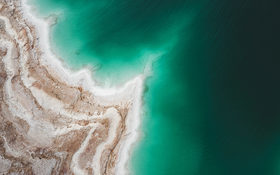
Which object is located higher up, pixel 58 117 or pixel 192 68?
pixel 192 68

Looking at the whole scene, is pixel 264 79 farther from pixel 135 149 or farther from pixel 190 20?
pixel 135 149

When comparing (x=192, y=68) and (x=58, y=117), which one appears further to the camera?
(x=192, y=68)

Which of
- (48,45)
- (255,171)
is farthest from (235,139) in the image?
(48,45)

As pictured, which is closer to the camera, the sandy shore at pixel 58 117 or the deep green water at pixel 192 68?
the sandy shore at pixel 58 117

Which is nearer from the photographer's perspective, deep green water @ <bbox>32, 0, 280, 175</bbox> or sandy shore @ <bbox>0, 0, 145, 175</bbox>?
sandy shore @ <bbox>0, 0, 145, 175</bbox>
